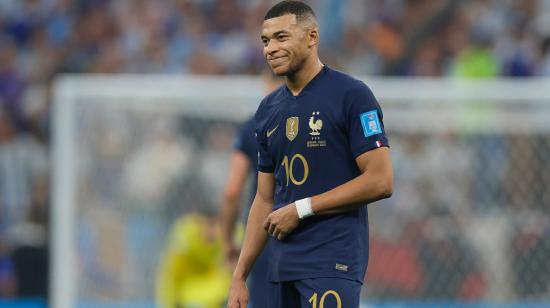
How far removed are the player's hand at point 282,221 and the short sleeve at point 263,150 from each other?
29cm

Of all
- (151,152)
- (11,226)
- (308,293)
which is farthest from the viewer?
(11,226)

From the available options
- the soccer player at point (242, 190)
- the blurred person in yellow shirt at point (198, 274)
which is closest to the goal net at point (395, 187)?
the blurred person in yellow shirt at point (198, 274)

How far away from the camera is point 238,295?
179 inches

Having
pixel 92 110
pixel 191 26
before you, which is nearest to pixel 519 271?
pixel 92 110

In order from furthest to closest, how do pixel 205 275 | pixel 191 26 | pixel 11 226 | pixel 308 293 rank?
pixel 191 26 < pixel 11 226 < pixel 205 275 < pixel 308 293

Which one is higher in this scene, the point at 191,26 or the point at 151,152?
the point at 191,26

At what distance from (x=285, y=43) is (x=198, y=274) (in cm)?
402

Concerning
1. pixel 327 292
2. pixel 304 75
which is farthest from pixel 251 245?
pixel 304 75

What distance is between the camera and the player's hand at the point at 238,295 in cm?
453

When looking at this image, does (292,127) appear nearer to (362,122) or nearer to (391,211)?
(362,122)

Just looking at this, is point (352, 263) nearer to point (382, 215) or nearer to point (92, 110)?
point (382, 215)

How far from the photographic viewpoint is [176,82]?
29.5ft

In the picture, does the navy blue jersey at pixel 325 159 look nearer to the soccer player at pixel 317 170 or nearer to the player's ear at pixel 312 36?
the soccer player at pixel 317 170

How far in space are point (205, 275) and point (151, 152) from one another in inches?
44.9
